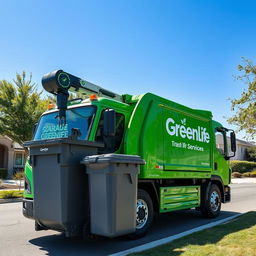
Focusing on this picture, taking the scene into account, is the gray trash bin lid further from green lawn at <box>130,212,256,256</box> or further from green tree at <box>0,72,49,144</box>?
green tree at <box>0,72,49,144</box>

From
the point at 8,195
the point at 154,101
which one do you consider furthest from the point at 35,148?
the point at 8,195

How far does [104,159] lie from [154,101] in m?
2.59

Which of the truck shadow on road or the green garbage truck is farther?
the truck shadow on road

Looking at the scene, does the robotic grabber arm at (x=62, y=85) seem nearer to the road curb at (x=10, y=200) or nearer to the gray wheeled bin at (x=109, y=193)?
the gray wheeled bin at (x=109, y=193)

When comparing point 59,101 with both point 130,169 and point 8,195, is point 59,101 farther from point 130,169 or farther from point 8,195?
point 8,195

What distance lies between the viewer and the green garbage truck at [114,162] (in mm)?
5168

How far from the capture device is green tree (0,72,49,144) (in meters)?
18.4

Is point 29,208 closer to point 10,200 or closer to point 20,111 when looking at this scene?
point 10,200

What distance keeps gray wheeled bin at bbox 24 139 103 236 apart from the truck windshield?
2.44 feet

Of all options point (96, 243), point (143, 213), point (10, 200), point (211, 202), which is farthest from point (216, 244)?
point (10, 200)

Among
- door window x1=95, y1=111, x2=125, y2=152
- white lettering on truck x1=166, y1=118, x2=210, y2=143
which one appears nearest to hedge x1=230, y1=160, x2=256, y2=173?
white lettering on truck x1=166, y1=118, x2=210, y2=143

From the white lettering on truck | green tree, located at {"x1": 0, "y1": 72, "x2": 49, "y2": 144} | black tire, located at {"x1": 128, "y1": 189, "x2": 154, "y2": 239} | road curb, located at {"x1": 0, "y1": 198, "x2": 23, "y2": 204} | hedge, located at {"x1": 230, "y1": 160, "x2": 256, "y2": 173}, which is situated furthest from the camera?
hedge, located at {"x1": 230, "y1": 160, "x2": 256, "y2": 173}

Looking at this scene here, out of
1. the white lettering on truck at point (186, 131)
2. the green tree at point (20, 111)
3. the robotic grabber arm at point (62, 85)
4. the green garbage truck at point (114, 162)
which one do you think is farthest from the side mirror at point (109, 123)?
the green tree at point (20, 111)

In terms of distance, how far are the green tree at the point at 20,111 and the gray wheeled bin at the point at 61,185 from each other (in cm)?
1330
